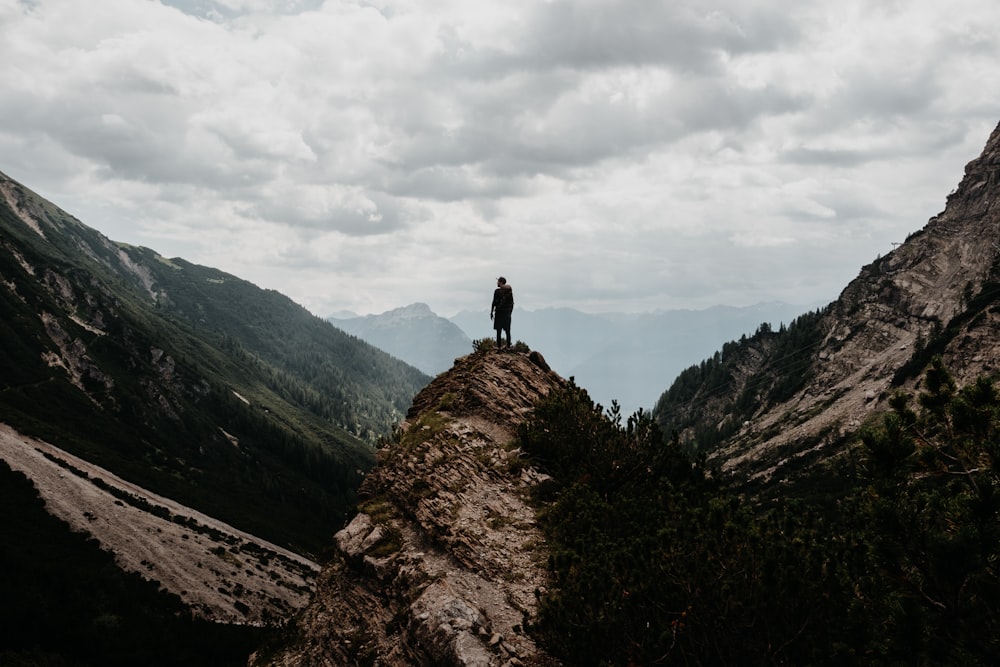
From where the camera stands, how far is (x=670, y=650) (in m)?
11.6

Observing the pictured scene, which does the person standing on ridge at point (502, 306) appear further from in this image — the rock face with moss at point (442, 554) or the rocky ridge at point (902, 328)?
the rocky ridge at point (902, 328)

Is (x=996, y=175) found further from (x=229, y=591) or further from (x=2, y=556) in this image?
(x=2, y=556)

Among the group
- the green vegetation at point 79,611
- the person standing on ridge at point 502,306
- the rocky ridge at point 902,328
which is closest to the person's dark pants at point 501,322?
the person standing on ridge at point 502,306

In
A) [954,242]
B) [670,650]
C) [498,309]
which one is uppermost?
[954,242]

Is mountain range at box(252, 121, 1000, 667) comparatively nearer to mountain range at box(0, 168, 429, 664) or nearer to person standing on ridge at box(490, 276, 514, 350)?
person standing on ridge at box(490, 276, 514, 350)

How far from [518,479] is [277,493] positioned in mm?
174263

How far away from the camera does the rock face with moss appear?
1703 cm

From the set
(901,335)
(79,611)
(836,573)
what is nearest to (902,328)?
(901,335)

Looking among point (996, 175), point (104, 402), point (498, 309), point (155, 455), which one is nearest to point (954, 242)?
point (996, 175)

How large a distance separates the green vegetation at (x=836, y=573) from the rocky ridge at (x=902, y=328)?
14283 centimetres

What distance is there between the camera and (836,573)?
37.8 feet

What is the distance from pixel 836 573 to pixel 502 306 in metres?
23.1

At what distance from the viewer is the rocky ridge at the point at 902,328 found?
139m

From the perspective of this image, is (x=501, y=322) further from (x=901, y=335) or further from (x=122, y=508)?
(x=901, y=335)
